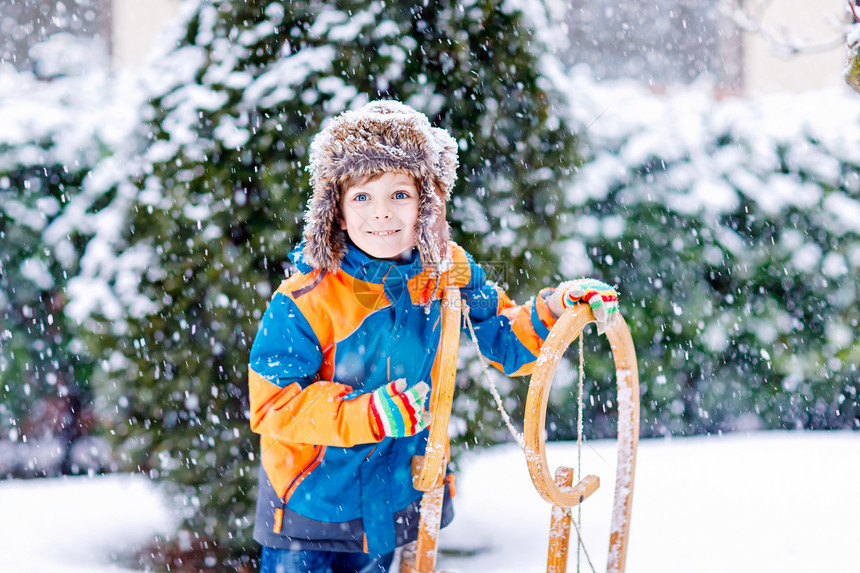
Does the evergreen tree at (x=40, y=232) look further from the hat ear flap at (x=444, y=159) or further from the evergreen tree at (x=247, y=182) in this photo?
the hat ear flap at (x=444, y=159)

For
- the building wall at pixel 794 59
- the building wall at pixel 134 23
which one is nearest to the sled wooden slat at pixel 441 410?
the building wall at pixel 134 23

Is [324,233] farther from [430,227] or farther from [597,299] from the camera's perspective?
[597,299]

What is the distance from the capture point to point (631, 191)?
391 cm

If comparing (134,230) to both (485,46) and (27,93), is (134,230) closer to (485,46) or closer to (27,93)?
(485,46)

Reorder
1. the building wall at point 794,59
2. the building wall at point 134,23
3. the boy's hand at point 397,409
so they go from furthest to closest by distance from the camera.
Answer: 1. the building wall at point 794,59
2. the building wall at point 134,23
3. the boy's hand at point 397,409

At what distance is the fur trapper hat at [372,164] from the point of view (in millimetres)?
1589

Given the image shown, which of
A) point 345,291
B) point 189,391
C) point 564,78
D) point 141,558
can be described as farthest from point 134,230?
point 564,78

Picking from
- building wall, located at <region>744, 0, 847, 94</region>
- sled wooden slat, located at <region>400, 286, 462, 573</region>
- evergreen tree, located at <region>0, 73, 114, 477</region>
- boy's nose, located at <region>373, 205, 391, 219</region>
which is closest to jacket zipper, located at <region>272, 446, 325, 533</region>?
sled wooden slat, located at <region>400, 286, 462, 573</region>

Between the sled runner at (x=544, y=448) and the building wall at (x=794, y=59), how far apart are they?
665 cm

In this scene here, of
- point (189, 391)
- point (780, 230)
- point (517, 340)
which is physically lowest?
point (189, 391)

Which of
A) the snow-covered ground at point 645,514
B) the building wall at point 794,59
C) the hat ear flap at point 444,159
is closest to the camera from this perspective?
the hat ear flap at point 444,159

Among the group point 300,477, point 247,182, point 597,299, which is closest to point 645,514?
point 597,299

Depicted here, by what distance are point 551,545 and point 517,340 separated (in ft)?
1.69

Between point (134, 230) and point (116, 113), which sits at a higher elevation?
point (116, 113)
